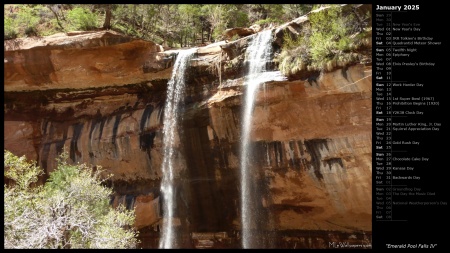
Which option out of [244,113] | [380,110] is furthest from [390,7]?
[244,113]

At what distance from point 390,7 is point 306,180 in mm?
8419

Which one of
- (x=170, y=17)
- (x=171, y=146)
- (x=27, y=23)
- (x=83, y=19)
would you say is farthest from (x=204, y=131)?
(x=170, y=17)

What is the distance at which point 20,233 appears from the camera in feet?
32.0

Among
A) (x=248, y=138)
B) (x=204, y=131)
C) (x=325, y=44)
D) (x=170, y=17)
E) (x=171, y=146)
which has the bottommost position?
(x=171, y=146)

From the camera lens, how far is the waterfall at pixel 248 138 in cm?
1466

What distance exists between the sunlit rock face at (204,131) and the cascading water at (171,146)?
0.34 metres

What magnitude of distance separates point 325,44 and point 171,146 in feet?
27.6

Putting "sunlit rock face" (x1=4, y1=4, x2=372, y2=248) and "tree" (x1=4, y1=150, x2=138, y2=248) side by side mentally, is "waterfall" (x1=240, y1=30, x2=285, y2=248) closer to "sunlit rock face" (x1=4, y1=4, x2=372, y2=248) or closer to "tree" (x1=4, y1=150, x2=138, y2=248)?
"sunlit rock face" (x1=4, y1=4, x2=372, y2=248)

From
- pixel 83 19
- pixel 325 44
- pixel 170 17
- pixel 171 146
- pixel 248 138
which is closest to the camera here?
pixel 325 44

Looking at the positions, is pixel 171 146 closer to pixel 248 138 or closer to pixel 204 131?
pixel 204 131

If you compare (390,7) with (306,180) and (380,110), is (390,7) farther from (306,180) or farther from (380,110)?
(306,180)

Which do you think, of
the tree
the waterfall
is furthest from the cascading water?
the tree

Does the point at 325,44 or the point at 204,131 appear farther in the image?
the point at 204,131

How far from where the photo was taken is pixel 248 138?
50.4 feet
